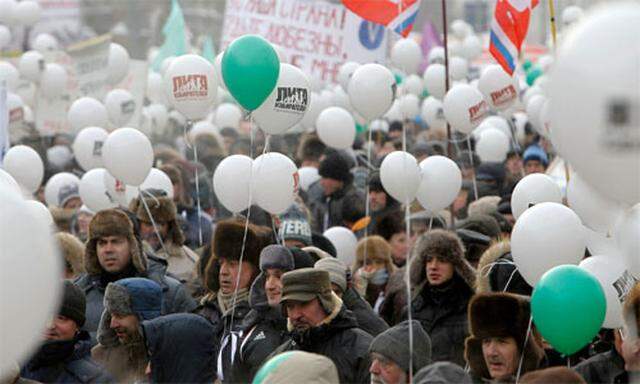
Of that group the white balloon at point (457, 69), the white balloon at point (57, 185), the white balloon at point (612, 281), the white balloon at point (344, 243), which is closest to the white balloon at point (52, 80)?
the white balloon at point (57, 185)

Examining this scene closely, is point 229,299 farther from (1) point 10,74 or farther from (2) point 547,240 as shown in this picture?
(1) point 10,74

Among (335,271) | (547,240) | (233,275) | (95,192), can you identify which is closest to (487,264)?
(335,271)

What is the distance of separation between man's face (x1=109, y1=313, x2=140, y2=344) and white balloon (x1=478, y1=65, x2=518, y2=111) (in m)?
4.62

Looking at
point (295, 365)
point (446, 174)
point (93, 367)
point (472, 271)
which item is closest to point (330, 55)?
point (446, 174)

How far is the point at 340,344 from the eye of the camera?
20.2ft

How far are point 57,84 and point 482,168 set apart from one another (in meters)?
4.38

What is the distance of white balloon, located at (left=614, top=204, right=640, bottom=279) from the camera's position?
5684 millimetres

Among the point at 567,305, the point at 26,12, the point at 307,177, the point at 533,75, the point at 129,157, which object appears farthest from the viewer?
the point at 533,75

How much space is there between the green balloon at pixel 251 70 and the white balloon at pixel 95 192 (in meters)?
2.49

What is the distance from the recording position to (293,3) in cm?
1405

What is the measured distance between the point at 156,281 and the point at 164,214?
3.89 feet

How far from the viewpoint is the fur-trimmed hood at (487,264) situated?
22.3 ft

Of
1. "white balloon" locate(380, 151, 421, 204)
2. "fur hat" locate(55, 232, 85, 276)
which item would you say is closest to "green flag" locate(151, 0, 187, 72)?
"white balloon" locate(380, 151, 421, 204)

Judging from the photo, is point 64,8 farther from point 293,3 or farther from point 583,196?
point 583,196
